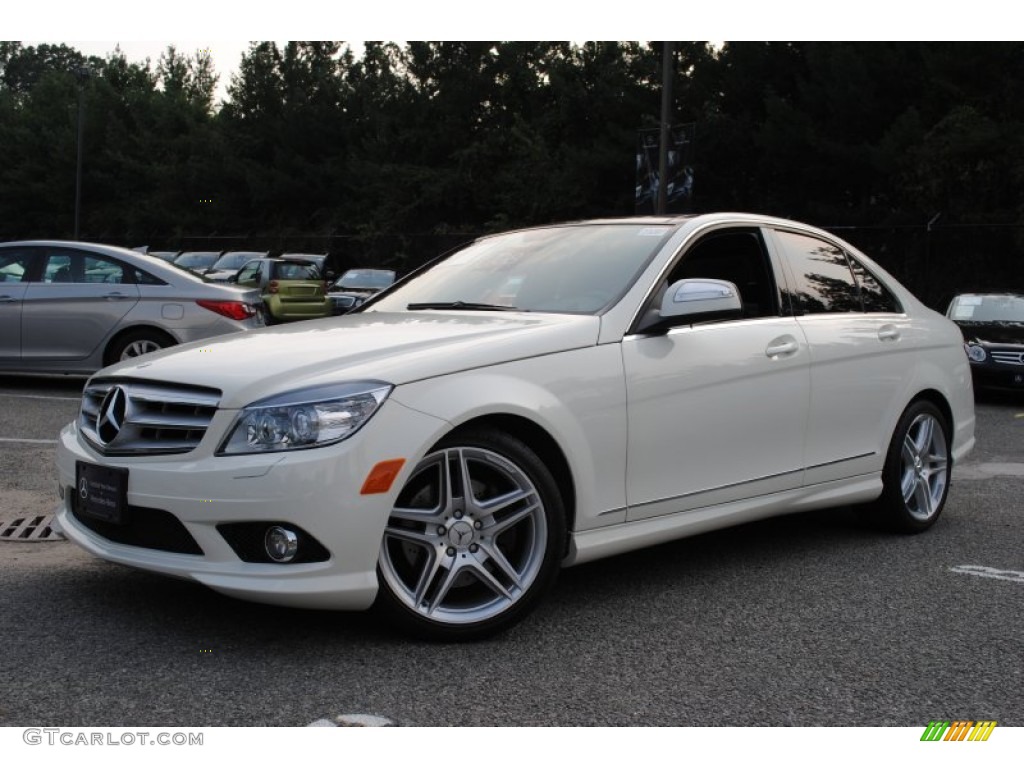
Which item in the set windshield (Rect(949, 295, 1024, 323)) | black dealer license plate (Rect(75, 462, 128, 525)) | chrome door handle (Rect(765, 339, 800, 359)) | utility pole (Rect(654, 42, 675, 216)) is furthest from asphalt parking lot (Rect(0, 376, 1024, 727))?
utility pole (Rect(654, 42, 675, 216))

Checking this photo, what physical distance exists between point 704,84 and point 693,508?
32215 millimetres

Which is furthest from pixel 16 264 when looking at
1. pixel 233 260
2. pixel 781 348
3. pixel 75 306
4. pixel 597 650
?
pixel 233 260

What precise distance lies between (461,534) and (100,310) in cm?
830

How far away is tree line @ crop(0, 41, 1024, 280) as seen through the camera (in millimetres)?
27703

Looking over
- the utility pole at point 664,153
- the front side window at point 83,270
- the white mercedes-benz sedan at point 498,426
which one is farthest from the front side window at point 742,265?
the utility pole at point 664,153

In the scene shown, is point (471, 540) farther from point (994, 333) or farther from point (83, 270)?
point (994, 333)

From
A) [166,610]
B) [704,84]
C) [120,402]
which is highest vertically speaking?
[704,84]

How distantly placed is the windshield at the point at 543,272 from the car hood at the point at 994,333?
9381mm

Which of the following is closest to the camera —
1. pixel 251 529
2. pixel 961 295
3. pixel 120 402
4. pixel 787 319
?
pixel 251 529

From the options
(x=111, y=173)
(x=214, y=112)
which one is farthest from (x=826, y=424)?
(x=214, y=112)

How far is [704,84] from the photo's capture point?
3516 cm

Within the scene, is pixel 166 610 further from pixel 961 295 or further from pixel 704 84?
pixel 704 84

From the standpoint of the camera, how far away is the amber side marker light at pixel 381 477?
375 centimetres
